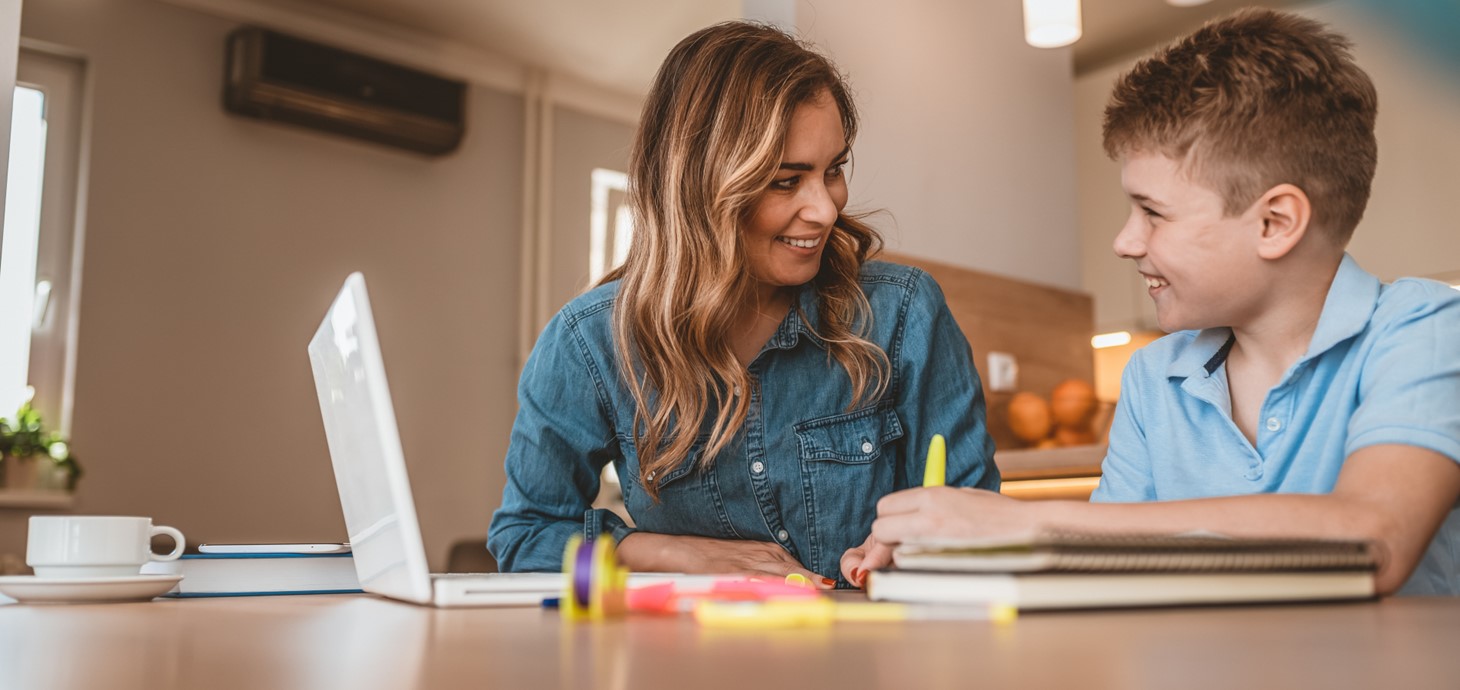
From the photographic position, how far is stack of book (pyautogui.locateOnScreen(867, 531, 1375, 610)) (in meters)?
0.54

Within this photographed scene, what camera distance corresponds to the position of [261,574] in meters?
0.95

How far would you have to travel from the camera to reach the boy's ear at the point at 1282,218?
39.3 inches

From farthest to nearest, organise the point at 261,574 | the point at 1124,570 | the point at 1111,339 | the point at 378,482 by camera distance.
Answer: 1. the point at 1111,339
2. the point at 261,574
3. the point at 378,482
4. the point at 1124,570

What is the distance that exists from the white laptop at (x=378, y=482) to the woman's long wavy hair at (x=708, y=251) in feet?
1.62

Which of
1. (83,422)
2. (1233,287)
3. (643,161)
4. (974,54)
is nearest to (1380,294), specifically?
(1233,287)

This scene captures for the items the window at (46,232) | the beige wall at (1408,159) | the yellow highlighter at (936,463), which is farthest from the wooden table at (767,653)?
the window at (46,232)

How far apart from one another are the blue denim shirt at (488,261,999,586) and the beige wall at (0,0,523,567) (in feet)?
9.98

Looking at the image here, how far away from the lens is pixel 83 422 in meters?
3.81

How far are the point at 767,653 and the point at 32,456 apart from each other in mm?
Result: 3792

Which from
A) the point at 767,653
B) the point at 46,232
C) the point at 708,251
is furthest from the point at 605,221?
the point at 767,653

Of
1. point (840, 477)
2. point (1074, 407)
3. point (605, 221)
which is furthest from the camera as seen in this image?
point (605, 221)

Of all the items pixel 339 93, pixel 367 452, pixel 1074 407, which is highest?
pixel 339 93

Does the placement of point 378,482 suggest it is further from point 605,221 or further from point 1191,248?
point 605,221

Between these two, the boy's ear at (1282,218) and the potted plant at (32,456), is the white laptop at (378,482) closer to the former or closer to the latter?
the boy's ear at (1282,218)
